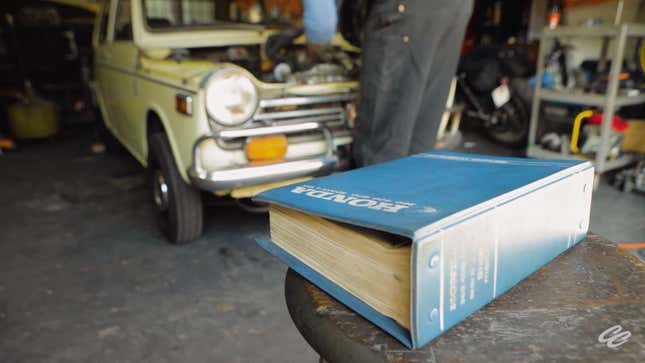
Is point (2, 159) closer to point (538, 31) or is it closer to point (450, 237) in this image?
point (450, 237)

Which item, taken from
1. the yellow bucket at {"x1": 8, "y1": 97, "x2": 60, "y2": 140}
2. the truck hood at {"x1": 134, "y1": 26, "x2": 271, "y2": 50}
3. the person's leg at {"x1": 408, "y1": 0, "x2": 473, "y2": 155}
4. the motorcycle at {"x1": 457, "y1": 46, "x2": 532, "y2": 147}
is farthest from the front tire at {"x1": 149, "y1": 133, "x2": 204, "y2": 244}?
the yellow bucket at {"x1": 8, "y1": 97, "x2": 60, "y2": 140}

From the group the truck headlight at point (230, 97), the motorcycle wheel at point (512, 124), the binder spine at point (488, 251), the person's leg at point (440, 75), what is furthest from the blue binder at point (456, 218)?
the motorcycle wheel at point (512, 124)

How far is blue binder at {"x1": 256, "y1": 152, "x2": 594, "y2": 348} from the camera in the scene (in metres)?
0.54

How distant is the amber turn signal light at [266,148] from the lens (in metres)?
2.01

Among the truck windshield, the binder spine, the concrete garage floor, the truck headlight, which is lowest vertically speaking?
the concrete garage floor

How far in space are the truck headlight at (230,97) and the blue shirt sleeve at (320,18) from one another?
358 millimetres

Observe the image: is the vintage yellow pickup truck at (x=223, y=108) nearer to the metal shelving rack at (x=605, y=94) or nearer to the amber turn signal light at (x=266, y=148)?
the amber turn signal light at (x=266, y=148)

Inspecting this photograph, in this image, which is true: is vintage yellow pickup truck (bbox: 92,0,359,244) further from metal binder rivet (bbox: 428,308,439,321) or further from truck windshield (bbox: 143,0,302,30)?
metal binder rivet (bbox: 428,308,439,321)

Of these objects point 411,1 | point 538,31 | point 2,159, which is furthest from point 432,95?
point 2,159

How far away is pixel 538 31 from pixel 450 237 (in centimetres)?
494

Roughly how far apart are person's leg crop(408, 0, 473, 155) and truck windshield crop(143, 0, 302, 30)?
143cm

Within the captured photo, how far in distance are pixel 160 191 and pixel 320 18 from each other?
1.27 metres

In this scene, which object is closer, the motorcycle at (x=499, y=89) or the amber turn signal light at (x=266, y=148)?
the amber turn signal light at (x=266, y=148)

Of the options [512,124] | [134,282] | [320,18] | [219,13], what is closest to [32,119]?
[219,13]
